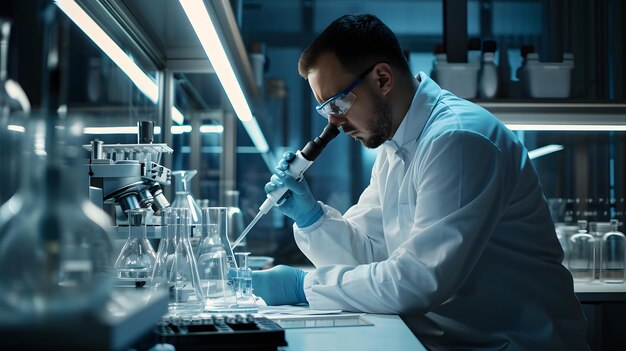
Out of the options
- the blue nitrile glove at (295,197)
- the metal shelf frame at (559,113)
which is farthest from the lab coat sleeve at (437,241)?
the metal shelf frame at (559,113)

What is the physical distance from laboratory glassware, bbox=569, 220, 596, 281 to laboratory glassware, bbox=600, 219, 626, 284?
46 millimetres

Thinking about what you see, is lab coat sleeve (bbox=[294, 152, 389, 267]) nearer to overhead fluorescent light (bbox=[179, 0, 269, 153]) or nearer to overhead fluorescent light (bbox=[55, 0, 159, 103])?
overhead fluorescent light (bbox=[179, 0, 269, 153])

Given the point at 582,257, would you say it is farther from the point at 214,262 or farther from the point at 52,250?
the point at 52,250

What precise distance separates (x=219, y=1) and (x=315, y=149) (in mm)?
556

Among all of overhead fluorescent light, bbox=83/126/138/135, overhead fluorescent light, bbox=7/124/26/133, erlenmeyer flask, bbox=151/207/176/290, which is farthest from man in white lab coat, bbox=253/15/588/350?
overhead fluorescent light, bbox=7/124/26/133

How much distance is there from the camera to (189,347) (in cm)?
94

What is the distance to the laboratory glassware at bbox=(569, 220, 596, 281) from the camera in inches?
120

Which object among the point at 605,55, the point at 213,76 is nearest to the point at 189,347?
the point at 213,76

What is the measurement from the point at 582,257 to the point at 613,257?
0.14m

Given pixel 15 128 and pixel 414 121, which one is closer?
pixel 15 128

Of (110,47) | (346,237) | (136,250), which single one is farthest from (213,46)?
(346,237)

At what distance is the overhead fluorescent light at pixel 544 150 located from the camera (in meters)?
3.62

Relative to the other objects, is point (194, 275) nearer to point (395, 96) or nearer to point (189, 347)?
point (189, 347)

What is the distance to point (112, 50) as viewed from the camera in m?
2.06
